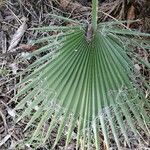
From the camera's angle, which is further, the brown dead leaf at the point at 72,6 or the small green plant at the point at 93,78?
the brown dead leaf at the point at 72,6

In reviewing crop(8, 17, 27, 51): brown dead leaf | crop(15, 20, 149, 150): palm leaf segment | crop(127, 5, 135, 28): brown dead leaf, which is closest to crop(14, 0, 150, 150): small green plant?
crop(15, 20, 149, 150): palm leaf segment

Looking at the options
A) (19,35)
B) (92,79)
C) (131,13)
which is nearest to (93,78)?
(92,79)

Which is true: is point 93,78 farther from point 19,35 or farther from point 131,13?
point 19,35

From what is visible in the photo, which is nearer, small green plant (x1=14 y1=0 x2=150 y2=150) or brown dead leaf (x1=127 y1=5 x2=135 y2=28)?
small green plant (x1=14 y1=0 x2=150 y2=150)

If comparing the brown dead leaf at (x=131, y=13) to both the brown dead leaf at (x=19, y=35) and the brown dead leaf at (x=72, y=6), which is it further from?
the brown dead leaf at (x=19, y=35)

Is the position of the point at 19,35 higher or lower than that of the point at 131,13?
lower

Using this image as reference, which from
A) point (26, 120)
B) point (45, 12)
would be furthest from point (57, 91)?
point (45, 12)

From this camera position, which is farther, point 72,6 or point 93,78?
point 72,6

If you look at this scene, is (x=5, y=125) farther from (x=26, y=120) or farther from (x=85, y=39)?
(x=85, y=39)

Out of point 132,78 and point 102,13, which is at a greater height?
point 102,13

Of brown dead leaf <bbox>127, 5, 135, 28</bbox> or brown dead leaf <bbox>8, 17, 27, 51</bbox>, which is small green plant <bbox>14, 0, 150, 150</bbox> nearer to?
brown dead leaf <bbox>127, 5, 135, 28</bbox>

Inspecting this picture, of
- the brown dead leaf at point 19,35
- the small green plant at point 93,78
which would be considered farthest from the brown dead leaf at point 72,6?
the small green plant at point 93,78
